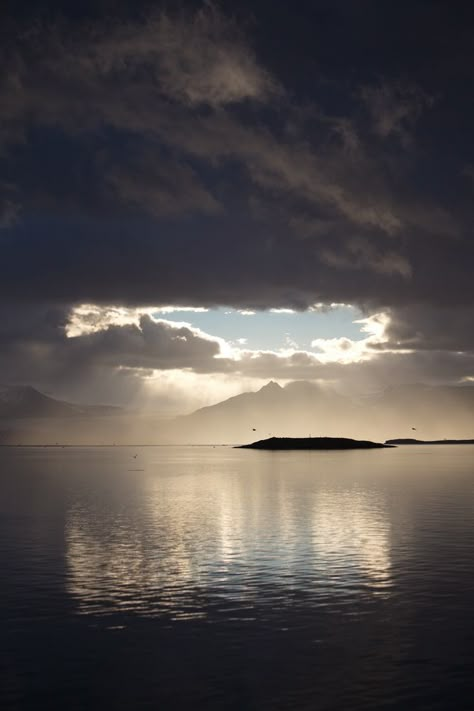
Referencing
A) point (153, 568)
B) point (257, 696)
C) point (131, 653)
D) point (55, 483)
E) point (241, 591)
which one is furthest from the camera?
point (55, 483)

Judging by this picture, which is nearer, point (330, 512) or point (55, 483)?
point (330, 512)

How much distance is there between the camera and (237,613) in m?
38.4

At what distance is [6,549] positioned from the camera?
2391 inches

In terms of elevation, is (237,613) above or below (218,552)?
below

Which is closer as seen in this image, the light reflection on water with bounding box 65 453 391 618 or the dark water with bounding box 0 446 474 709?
the dark water with bounding box 0 446 474 709

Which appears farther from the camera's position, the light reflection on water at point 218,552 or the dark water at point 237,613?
the light reflection on water at point 218,552

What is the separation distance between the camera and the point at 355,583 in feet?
151

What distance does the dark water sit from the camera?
2725 centimetres

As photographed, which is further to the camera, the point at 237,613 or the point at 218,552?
the point at 218,552

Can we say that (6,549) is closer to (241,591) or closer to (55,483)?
(241,591)

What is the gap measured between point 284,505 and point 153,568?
5006cm

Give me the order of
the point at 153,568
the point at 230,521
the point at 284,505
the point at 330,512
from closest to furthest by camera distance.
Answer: the point at 153,568, the point at 230,521, the point at 330,512, the point at 284,505

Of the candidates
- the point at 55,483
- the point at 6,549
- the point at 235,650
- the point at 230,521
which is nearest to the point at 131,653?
the point at 235,650

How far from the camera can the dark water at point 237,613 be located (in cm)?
2725
